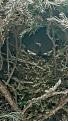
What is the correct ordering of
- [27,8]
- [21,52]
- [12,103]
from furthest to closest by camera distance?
[21,52] → [12,103] → [27,8]

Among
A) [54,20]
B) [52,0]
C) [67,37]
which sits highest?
[52,0]

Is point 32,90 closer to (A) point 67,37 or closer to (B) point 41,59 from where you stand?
(B) point 41,59

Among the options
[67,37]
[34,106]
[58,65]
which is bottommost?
[34,106]

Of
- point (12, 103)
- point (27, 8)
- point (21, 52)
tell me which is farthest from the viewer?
point (21, 52)

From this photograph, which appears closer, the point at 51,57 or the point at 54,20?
the point at 54,20

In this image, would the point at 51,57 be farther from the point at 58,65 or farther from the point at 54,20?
the point at 54,20

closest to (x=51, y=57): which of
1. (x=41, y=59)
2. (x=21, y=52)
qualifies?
(x=41, y=59)

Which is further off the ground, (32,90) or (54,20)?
(54,20)

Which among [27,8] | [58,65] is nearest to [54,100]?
[58,65]

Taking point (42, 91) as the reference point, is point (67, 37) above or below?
above
